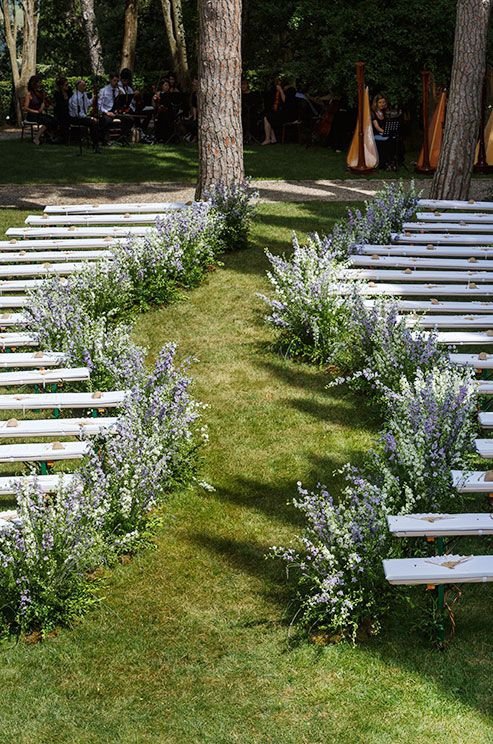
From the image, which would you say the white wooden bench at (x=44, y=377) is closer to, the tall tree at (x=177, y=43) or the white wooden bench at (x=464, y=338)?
the white wooden bench at (x=464, y=338)

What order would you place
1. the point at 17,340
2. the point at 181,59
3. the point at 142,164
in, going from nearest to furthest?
the point at 17,340 → the point at 142,164 → the point at 181,59

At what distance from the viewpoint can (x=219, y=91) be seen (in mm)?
11625

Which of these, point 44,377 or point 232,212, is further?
point 232,212

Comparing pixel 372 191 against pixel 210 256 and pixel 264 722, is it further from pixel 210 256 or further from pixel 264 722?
pixel 264 722

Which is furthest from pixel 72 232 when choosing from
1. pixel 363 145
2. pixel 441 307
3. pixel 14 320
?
pixel 363 145

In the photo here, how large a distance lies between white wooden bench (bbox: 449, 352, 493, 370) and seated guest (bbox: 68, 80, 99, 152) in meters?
13.0

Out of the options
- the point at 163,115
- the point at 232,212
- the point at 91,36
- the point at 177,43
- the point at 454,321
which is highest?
the point at 91,36

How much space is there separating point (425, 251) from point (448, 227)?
1043 mm

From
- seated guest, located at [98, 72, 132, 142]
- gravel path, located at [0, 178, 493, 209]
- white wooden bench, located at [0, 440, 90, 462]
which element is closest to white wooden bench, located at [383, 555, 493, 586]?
white wooden bench, located at [0, 440, 90, 462]

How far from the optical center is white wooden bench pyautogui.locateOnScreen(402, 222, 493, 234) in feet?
36.7

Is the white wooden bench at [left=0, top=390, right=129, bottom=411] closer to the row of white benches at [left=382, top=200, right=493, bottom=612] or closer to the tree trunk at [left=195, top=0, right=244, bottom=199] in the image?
the row of white benches at [left=382, top=200, right=493, bottom=612]

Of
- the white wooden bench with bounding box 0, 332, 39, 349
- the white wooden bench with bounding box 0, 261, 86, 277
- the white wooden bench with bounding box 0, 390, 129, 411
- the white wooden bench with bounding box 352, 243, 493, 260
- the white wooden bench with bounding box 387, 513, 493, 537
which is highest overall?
the white wooden bench with bounding box 352, 243, 493, 260

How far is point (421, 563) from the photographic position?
5094 mm

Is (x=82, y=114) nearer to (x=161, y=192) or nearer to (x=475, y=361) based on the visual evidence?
(x=161, y=192)
